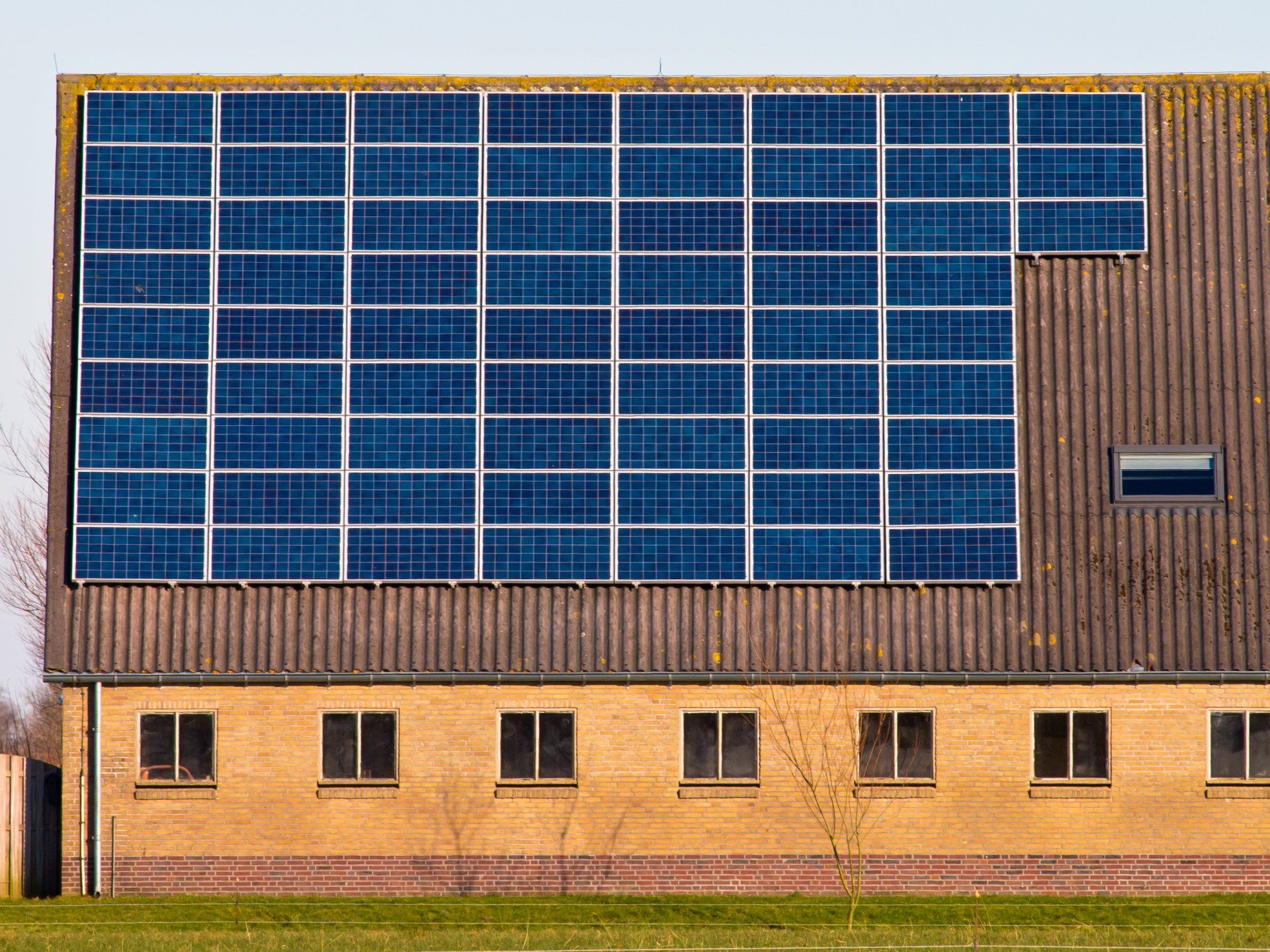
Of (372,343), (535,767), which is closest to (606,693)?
(535,767)

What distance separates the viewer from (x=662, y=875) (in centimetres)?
3000

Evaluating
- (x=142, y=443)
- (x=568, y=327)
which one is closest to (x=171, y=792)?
(x=142, y=443)

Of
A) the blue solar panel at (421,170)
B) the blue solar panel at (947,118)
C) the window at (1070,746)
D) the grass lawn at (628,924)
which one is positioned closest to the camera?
the grass lawn at (628,924)

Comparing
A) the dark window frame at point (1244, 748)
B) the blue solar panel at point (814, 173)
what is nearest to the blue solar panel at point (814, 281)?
the blue solar panel at point (814, 173)

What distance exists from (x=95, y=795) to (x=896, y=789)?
44.3 feet

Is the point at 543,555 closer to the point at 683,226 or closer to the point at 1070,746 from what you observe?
the point at 683,226

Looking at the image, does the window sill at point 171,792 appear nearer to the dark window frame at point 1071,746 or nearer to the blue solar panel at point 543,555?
the blue solar panel at point 543,555

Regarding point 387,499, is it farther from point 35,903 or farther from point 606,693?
point 35,903

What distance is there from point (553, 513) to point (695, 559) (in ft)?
8.36

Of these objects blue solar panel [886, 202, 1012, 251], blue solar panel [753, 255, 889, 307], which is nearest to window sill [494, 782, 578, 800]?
blue solar panel [753, 255, 889, 307]

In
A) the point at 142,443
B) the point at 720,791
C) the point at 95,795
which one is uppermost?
the point at 142,443

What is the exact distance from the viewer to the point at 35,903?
29078 mm

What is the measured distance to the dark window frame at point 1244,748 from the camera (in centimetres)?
3005

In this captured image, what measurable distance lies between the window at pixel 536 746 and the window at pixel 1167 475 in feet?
34.0
